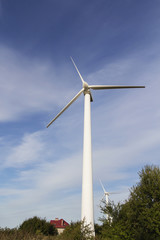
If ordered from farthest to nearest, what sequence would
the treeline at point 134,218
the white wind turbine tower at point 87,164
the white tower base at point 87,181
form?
the white wind turbine tower at point 87,164
the white tower base at point 87,181
the treeline at point 134,218

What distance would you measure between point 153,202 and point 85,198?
871 cm

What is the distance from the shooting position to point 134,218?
25.1 meters

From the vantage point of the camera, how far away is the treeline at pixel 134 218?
22.5 m

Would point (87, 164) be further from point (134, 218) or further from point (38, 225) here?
point (38, 225)

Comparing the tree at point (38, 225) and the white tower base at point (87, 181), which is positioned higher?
the white tower base at point (87, 181)

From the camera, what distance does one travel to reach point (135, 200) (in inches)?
1049

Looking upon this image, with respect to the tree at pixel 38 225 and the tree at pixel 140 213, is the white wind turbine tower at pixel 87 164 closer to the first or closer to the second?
the tree at pixel 140 213

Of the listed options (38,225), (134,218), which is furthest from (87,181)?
(38,225)

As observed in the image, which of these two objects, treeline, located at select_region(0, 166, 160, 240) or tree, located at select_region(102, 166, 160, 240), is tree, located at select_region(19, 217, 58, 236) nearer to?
treeline, located at select_region(0, 166, 160, 240)

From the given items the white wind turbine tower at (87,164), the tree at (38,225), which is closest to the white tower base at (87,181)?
the white wind turbine tower at (87,164)

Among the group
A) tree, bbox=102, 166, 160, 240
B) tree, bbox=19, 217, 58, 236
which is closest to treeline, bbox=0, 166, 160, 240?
tree, bbox=102, 166, 160, 240

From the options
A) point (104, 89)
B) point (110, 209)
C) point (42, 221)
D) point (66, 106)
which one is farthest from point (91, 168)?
point (42, 221)

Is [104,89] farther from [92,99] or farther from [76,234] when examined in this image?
[76,234]

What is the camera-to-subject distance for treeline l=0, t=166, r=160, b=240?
73.9 ft
